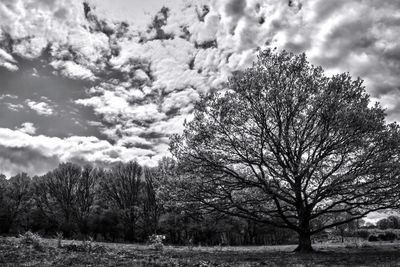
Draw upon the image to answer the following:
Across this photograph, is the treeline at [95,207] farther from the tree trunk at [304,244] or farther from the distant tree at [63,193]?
the tree trunk at [304,244]

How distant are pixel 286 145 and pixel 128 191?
4360 centimetres

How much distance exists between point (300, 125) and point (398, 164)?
5.93 meters

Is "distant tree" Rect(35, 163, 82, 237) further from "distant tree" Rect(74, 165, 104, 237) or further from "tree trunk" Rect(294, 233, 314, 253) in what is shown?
"tree trunk" Rect(294, 233, 314, 253)

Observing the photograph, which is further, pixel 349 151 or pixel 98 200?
pixel 98 200

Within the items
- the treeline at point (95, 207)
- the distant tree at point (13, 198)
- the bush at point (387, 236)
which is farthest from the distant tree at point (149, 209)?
the bush at point (387, 236)

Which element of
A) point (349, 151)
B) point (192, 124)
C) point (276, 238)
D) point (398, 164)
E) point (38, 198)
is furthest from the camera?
point (276, 238)

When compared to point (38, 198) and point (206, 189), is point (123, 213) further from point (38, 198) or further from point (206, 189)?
point (206, 189)

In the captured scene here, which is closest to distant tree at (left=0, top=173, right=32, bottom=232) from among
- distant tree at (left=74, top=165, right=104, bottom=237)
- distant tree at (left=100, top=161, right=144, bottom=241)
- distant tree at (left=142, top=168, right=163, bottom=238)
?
distant tree at (left=74, top=165, right=104, bottom=237)

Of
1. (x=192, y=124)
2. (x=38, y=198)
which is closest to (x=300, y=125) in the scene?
(x=192, y=124)

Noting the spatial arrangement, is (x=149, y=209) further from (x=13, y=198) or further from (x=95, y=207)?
(x=13, y=198)

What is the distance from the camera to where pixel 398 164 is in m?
17.4

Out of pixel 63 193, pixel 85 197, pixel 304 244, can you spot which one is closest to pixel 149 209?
pixel 85 197

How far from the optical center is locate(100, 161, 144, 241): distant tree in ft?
191

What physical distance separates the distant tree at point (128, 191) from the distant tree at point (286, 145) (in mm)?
39895
